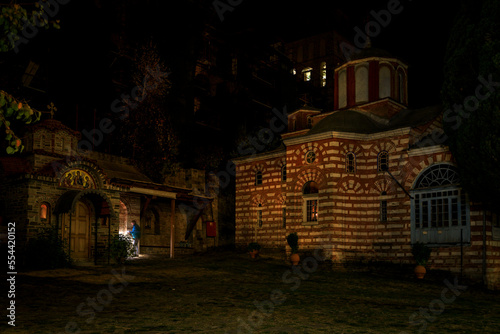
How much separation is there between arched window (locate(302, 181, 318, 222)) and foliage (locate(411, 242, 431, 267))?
5354 mm

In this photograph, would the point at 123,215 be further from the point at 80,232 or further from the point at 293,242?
the point at 293,242

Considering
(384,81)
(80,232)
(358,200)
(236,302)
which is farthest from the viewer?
(384,81)

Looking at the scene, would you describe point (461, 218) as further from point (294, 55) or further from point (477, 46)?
point (294, 55)

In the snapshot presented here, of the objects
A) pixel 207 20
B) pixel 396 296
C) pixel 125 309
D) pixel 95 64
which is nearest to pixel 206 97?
pixel 207 20

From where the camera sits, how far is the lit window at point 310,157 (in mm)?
26119

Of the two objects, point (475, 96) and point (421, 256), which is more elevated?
point (475, 96)

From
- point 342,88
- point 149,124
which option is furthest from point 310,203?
point 149,124

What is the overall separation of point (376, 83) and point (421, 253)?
1001 cm

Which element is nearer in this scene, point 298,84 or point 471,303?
point 471,303

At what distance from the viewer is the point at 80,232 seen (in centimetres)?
2095

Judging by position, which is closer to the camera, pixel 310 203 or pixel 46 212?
pixel 46 212

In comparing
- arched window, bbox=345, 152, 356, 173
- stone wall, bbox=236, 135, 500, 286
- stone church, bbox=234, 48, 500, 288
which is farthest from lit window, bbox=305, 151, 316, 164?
arched window, bbox=345, 152, 356, 173

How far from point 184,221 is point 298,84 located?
80.2 ft

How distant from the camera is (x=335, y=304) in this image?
13.5 metres
